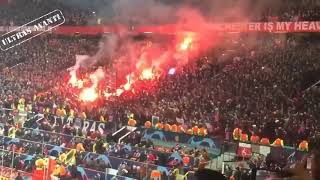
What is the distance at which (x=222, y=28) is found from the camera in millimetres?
6414

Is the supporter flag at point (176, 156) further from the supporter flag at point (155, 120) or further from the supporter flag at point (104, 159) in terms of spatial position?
the supporter flag at point (104, 159)

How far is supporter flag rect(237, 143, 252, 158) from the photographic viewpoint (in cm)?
573

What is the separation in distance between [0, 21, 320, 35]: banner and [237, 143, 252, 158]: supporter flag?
1429 mm

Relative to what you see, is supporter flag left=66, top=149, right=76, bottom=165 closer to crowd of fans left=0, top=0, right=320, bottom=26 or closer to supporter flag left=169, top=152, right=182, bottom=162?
supporter flag left=169, top=152, right=182, bottom=162

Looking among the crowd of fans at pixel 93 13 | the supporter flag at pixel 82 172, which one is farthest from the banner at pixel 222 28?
the supporter flag at pixel 82 172

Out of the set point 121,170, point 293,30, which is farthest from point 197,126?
point 293,30

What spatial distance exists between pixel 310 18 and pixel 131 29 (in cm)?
267

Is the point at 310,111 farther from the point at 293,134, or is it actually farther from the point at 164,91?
the point at 164,91

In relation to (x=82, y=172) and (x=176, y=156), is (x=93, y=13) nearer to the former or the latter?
(x=82, y=172)

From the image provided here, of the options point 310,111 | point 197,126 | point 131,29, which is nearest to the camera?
point 310,111

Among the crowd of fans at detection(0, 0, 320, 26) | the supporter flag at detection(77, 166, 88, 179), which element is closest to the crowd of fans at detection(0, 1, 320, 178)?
the crowd of fans at detection(0, 0, 320, 26)

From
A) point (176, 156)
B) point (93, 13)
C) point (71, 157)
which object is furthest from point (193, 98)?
point (93, 13)

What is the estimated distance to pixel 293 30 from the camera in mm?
5832

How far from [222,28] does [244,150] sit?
1.65m
